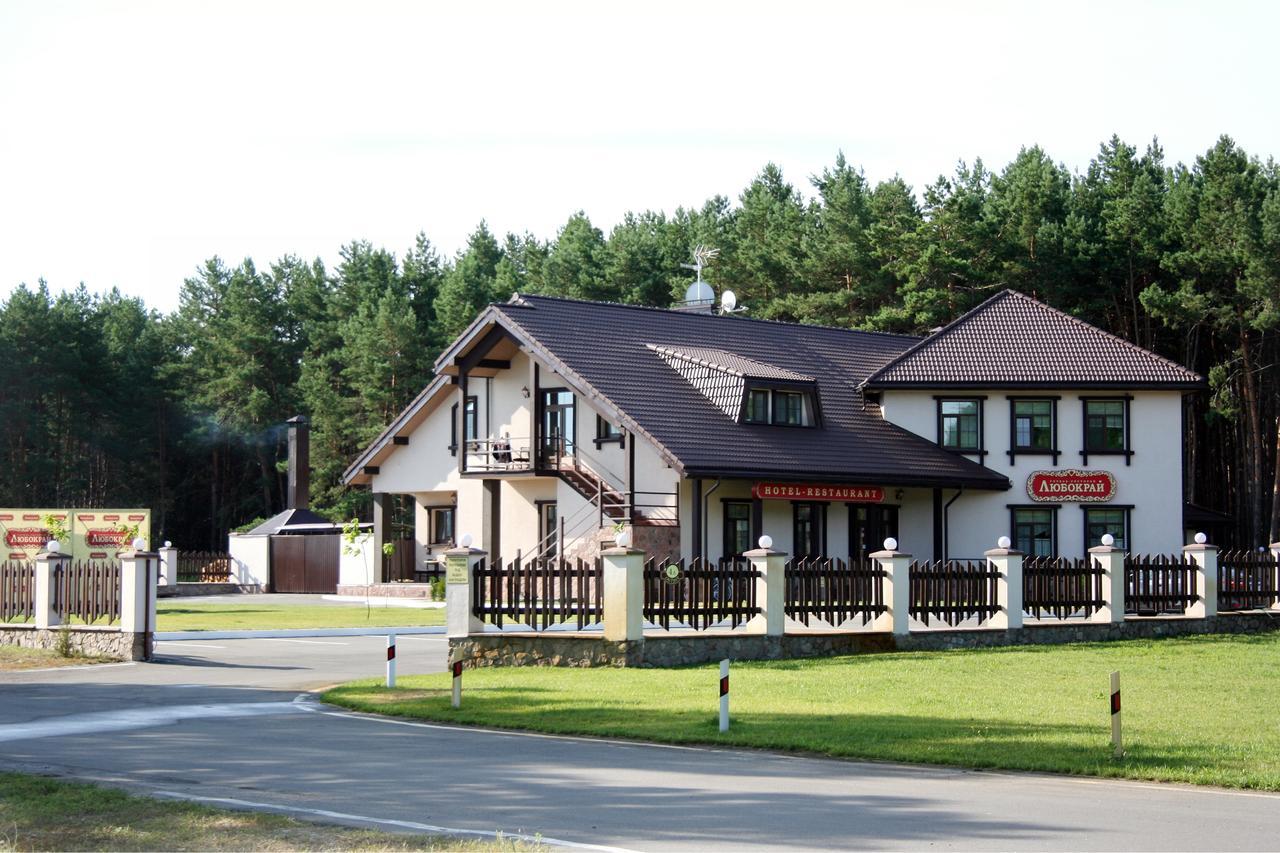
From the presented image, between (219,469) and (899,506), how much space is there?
55.7 metres

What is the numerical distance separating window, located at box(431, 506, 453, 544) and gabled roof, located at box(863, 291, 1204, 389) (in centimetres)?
1493

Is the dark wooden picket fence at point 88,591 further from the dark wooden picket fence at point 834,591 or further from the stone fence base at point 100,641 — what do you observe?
the dark wooden picket fence at point 834,591

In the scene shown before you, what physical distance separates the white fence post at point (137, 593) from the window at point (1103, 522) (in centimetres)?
2720

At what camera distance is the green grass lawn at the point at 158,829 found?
31.7ft

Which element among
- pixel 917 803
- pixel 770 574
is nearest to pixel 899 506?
pixel 770 574

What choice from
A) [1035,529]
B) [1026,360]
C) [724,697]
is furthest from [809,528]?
[724,697]

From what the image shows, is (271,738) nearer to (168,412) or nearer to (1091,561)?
(1091,561)

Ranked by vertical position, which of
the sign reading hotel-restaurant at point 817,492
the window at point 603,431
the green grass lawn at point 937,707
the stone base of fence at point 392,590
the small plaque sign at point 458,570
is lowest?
the stone base of fence at point 392,590

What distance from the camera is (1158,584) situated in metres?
30.8

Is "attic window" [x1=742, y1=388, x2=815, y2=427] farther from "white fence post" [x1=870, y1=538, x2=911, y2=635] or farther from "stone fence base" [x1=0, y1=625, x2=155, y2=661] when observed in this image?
"stone fence base" [x1=0, y1=625, x2=155, y2=661]

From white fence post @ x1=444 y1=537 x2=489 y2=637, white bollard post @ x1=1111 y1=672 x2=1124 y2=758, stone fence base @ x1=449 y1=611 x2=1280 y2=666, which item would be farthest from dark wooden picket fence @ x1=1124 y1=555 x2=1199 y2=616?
white bollard post @ x1=1111 y1=672 x2=1124 y2=758

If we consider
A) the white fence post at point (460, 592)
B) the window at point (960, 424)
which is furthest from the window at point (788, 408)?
the white fence post at point (460, 592)

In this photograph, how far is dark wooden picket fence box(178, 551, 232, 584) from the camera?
2441 inches

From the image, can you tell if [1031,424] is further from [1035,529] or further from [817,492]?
[817,492]
